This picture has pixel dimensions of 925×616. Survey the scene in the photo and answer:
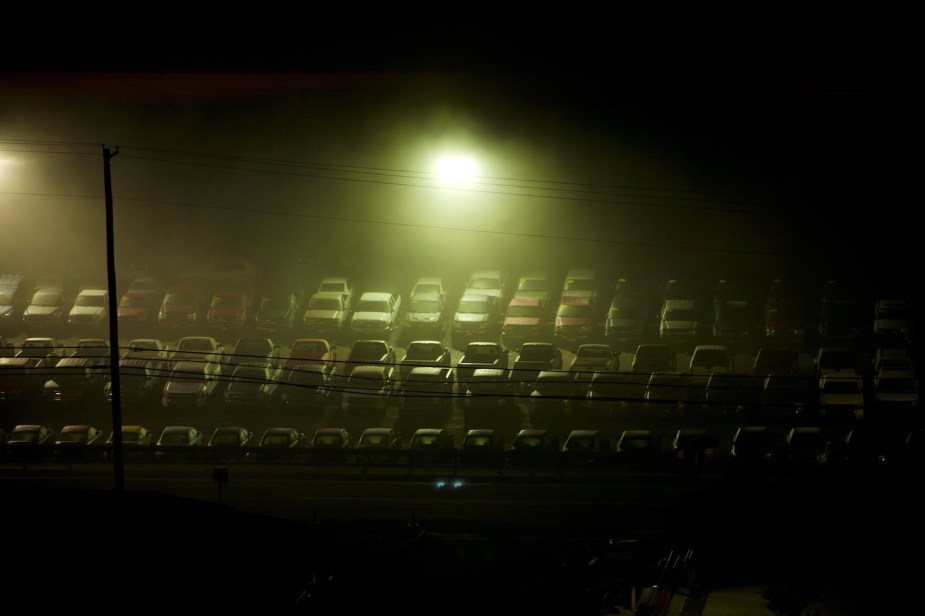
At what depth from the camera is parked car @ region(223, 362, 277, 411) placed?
18.4 m

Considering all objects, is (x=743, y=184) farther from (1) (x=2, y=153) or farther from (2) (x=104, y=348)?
(1) (x=2, y=153)

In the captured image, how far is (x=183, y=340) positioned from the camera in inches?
801

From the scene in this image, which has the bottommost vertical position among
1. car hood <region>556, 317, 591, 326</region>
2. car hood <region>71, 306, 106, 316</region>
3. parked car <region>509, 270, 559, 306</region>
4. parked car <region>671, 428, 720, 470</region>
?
parked car <region>671, 428, 720, 470</region>

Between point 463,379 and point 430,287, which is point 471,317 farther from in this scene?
point 463,379

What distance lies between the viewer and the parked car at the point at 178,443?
16.1 m

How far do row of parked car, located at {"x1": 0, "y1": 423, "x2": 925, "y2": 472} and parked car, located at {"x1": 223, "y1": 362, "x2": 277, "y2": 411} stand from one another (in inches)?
57.2

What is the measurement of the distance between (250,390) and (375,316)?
4.52m

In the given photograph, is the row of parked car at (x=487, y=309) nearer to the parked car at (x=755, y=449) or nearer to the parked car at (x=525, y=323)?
the parked car at (x=525, y=323)

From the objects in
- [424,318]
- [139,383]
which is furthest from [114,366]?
[424,318]

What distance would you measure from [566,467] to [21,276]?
19390 mm

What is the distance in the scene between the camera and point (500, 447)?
15.5 metres

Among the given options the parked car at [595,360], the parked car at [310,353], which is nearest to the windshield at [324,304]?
the parked car at [310,353]

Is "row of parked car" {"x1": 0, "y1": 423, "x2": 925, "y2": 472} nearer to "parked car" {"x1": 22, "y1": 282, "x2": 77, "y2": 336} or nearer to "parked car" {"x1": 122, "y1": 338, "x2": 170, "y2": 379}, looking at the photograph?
"parked car" {"x1": 122, "y1": 338, "x2": 170, "y2": 379}

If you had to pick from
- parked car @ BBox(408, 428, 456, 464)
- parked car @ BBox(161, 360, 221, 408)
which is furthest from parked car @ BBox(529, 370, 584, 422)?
parked car @ BBox(161, 360, 221, 408)
